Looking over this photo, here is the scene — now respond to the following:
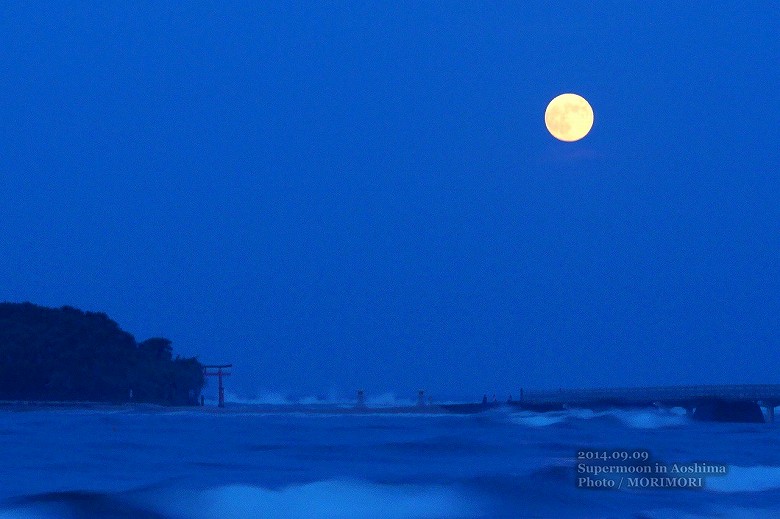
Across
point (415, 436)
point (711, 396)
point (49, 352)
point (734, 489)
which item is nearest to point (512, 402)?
point (711, 396)

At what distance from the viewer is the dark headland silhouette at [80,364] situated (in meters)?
55.8

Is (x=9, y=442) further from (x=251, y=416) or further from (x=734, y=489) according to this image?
(x=251, y=416)

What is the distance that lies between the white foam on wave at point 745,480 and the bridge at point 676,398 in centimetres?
3537

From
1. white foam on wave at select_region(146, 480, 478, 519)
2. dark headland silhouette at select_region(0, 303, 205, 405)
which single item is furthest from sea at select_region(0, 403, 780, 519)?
dark headland silhouette at select_region(0, 303, 205, 405)

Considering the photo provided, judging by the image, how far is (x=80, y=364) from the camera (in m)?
57.3

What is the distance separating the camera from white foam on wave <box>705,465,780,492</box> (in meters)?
19.3

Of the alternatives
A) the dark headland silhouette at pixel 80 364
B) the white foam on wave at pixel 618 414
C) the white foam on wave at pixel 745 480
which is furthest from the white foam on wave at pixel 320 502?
the dark headland silhouette at pixel 80 364

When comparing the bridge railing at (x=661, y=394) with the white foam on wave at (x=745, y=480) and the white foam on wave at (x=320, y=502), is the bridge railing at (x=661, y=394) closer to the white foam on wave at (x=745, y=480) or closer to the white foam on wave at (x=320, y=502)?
the white foam on wave at (x=745, y=480)

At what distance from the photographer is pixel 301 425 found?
3862 cm

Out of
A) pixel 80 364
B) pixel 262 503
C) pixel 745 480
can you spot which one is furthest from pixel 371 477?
pixel 80 364

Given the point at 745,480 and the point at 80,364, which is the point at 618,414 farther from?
the point at 745,480

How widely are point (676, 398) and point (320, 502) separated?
46210 millimetres

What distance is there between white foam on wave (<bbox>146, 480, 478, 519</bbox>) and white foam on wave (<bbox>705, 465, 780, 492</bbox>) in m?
4.53

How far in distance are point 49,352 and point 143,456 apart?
35440 millimetres
